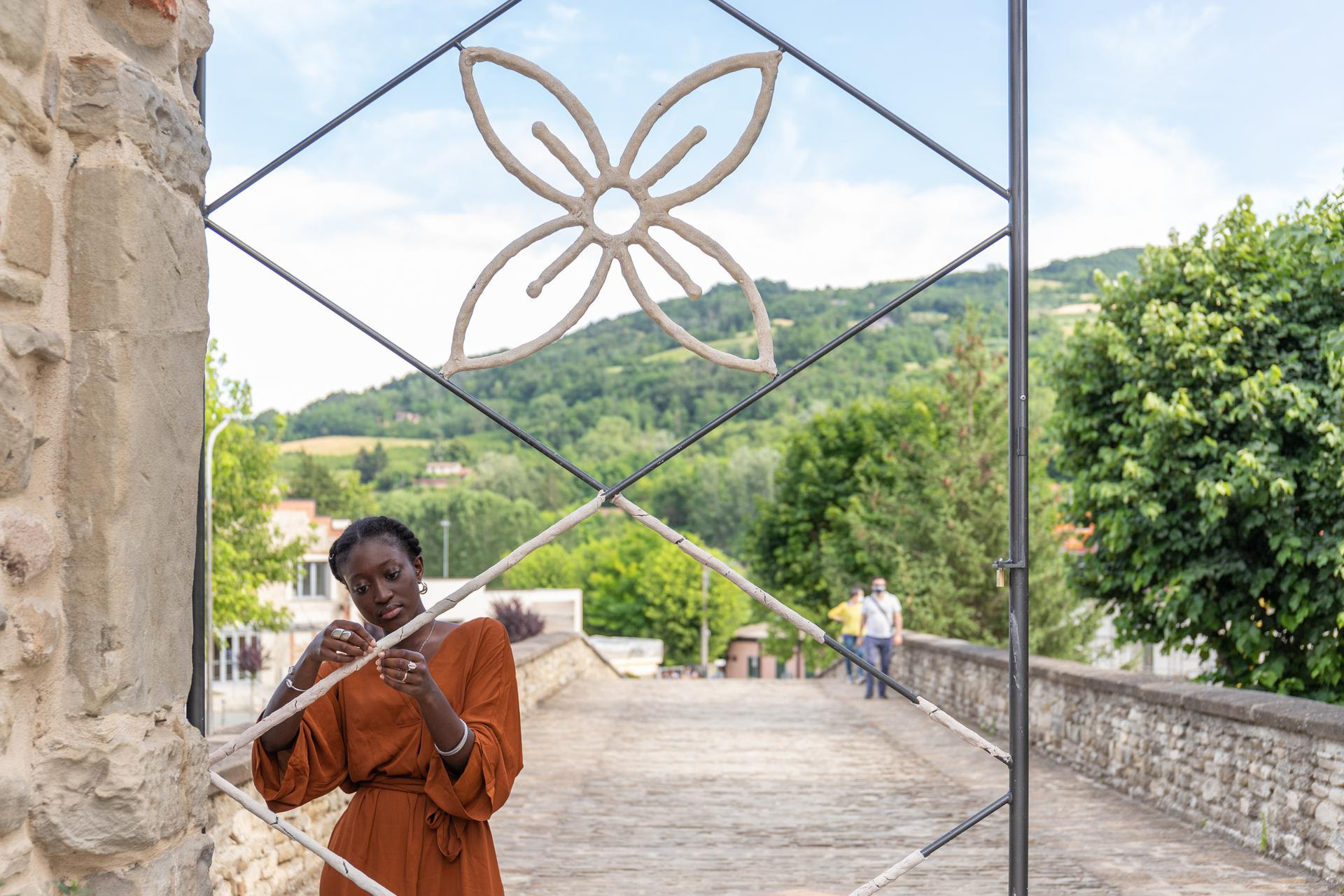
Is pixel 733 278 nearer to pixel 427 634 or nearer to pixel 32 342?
pixel 427 634

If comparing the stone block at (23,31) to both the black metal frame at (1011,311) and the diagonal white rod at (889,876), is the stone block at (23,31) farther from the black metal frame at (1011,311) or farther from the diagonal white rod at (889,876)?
the diagonal white rod at (889,876)

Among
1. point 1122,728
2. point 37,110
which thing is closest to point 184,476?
point 37,110

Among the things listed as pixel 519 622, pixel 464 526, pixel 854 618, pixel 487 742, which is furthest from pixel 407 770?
pixel 464 526

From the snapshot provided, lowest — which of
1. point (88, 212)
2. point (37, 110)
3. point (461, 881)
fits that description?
point (461, 881)

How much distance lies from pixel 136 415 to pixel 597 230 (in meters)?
1.05

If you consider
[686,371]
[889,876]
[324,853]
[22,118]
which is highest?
[686,371]

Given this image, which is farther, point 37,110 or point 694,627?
point 694,627

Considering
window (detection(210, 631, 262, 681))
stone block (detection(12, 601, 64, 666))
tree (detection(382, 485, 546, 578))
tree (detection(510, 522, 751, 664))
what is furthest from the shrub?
tree (detection(382, 485, 546, 578))

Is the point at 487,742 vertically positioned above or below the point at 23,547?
below

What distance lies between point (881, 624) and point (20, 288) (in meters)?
13.1

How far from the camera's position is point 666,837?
7312mm

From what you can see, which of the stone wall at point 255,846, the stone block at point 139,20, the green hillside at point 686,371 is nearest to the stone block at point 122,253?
the stone block at point 139,20

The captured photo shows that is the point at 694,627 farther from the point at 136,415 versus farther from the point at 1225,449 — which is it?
the point at 136,415

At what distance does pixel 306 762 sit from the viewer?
2742 millimetres
